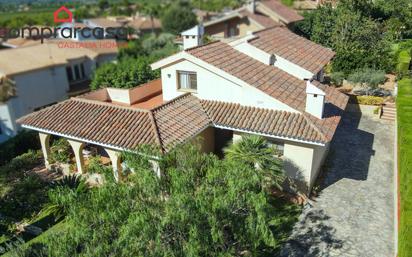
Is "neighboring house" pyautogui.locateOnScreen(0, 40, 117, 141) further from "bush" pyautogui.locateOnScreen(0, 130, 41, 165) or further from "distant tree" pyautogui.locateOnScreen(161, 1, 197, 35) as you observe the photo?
"distant tree" pyautogui.locateOnScreen(161, 1, 197, 35)

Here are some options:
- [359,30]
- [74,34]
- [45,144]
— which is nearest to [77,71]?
[74,34]

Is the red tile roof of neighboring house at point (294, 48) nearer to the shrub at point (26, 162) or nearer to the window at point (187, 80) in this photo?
the window at point (187, 80)

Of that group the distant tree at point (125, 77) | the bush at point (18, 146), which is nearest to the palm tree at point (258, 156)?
the bush at point (18, 146)

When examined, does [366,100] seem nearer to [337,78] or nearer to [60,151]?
[337,78]

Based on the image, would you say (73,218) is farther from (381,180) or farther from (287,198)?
(381,180)

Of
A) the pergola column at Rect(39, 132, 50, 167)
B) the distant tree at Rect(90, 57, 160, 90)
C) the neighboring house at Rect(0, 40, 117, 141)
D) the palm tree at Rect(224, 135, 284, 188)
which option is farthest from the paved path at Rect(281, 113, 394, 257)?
the neighboring house at Rect(0, 40, 117, 141)

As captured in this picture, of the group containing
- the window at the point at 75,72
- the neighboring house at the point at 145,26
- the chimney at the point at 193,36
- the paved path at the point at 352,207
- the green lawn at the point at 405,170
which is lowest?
the neighboring house at the point at 145,26

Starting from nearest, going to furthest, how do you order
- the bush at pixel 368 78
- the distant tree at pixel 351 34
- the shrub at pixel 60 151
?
the shrub at pixel 60 151 < the distant tree at pixel 351 34 < the bush at pixel 368 78

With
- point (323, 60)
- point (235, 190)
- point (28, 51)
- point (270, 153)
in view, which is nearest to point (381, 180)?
point (270, 153)
